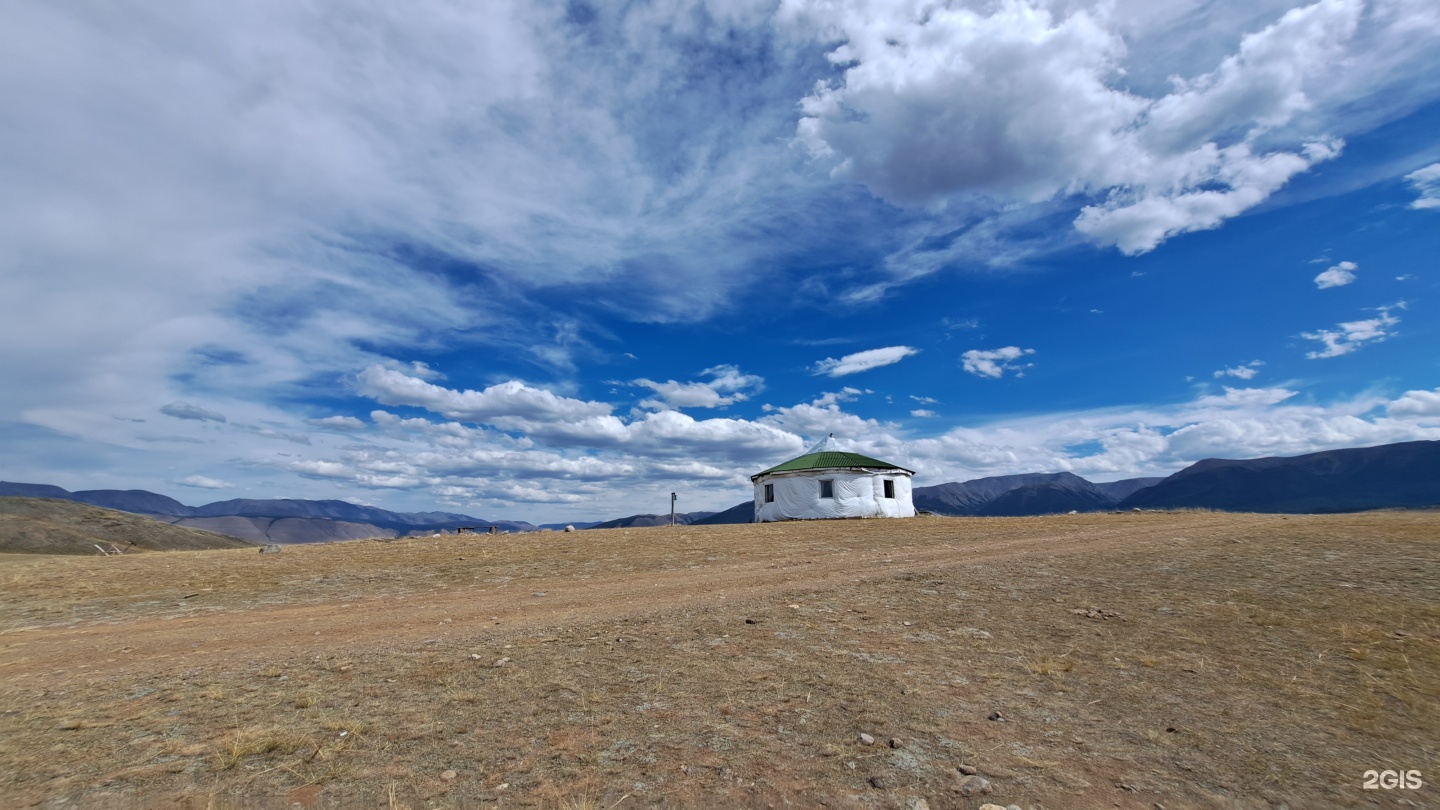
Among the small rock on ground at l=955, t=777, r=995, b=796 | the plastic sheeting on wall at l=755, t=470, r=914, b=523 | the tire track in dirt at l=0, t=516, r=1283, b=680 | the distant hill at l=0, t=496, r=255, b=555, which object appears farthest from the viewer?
the distant hill at l=0, t=496, r=255, b=555

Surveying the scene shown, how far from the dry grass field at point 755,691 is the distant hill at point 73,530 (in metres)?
69.0

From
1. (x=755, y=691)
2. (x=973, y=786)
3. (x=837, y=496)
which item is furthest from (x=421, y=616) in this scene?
(x=837, y=496)

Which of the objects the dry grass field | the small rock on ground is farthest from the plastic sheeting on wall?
the small rock on ground

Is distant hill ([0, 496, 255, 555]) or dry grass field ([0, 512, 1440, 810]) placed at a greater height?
distant hill ([0, 496, 255, 555])

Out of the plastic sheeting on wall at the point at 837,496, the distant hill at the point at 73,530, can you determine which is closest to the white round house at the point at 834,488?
the plastic sheeting on wall at the point at 837,496

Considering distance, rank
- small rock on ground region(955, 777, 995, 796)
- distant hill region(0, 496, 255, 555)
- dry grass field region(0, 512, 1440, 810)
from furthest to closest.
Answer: distant hill region(0, 496, 255, 555), dry grass field region(0, 512, 1440, 810), small rock on ground region(955, 777, 995, 796)

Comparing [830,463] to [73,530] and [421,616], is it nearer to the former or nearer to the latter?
[421,616]

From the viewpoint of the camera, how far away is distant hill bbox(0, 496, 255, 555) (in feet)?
242

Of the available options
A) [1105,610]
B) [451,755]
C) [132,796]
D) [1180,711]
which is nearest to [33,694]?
[132,796]

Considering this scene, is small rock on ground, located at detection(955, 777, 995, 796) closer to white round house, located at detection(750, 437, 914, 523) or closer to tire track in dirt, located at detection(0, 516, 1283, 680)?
tire track in dirt, located at detection(0, 516, 1283, 680)

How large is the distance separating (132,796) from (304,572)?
663 inches

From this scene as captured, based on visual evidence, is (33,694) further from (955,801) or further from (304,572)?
(304,572)

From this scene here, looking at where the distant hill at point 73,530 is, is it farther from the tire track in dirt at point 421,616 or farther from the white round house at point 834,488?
the tire track in dirt at point 421,616

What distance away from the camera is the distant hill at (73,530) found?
73.7m
